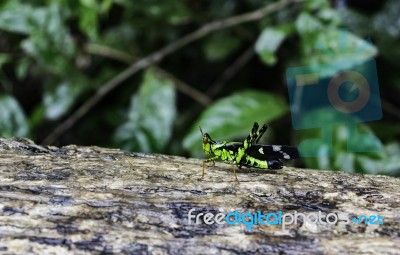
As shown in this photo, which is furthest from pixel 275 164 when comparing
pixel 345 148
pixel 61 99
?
pixel 61 99

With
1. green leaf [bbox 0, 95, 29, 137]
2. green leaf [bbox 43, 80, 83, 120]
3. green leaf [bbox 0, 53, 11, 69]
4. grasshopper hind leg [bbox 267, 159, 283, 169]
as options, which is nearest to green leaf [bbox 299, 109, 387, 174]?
grasshopper hind leg [bbox 267, 159, 283, 169]

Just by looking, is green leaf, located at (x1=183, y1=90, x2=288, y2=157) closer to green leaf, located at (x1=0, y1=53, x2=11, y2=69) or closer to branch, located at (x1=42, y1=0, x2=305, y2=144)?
branch, located at (x1=42, y1=0, x2=305, y2=144)

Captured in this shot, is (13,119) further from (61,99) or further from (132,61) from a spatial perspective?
(132,61)

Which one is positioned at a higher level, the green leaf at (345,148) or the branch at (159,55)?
the branch at (159,55)

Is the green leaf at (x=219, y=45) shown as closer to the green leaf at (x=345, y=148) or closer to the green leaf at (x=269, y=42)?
the green leaf at (x=269, y=42)

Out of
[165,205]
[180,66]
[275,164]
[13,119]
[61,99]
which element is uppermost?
[180,66]

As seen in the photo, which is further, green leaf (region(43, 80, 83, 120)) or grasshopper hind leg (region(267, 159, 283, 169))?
green leaf (region(43, 80, 83, 120))

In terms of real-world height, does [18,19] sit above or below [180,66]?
above

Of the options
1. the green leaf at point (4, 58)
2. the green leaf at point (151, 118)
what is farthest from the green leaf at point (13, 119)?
the green leaf at point (151, 118)
